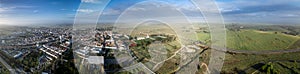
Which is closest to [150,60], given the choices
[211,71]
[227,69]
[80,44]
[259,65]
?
[80,44]

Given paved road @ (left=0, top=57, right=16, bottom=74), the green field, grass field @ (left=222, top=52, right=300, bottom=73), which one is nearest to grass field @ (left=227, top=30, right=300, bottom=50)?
the green field

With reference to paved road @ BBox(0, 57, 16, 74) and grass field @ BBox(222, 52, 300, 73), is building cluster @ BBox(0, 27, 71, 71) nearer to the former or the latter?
paved road @ BBox(0, 57, 16, 74)

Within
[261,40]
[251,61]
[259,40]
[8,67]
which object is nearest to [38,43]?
[8,67]

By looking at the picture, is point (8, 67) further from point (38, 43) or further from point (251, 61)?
point (251, 61)

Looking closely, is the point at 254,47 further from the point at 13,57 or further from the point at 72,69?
the point at 13,57

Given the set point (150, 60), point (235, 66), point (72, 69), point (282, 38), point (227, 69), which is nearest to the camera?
point (150, 60)

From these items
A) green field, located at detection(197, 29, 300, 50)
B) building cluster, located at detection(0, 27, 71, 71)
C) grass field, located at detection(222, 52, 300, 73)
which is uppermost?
building cluster, located at detection(0, 27, 71, 71)

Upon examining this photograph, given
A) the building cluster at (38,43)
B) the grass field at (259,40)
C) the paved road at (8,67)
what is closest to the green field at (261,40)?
the grass field at (259,40)

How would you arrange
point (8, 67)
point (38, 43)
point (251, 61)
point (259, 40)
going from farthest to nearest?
point (259, 40)
point (251, 61)
point (38, 43)
point (8, 67)
